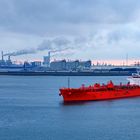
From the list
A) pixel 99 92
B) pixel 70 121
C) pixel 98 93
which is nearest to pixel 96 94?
pixel 98 93

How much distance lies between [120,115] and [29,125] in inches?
323

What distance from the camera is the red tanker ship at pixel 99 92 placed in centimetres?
4606

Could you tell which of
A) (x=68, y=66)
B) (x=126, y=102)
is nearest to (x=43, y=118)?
(x=126, y=102)

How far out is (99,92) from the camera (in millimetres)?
49188

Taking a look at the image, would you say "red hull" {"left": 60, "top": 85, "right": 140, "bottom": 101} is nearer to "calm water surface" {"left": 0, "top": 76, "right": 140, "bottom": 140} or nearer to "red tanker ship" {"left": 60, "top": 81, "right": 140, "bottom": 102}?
"red tanker ship" {"left": 60, "top": 81, "right": 140, "bottom": 102}

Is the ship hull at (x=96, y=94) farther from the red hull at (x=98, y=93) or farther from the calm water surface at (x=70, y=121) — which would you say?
the calm water surface at (x=70, y=121)

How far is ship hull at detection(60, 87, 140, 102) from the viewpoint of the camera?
4603 centimetres

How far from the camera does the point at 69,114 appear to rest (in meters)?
37.0

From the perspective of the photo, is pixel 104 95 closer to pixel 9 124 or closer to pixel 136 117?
pixel 136 117

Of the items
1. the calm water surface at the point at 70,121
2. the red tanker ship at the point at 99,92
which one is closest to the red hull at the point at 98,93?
the red tanker ship at the point at 99,92

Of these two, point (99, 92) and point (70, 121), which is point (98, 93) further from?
point (70, 121)

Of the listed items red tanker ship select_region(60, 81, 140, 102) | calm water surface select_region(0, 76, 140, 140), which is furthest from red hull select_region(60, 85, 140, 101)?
calm water surface select_region(0, 76, 140, 140)

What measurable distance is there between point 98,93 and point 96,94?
20.6 inches

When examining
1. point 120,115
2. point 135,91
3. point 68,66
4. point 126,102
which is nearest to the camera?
point 120,115
